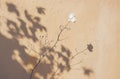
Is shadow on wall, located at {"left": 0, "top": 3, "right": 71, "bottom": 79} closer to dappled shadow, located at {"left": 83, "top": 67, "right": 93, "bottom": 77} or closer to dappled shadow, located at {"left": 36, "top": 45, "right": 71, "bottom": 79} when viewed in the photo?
dappled shadow, located at {"left": 36, "top": 45, "right": 71, "bottom": 79}

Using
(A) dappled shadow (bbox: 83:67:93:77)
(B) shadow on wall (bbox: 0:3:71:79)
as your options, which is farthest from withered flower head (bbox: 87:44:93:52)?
(B) shadow on wall (bbox: 0:3:71:79)

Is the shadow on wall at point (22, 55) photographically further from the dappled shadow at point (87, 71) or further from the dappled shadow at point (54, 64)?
the dappled shadow at point (87, 71)

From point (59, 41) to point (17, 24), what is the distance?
0.78 meters

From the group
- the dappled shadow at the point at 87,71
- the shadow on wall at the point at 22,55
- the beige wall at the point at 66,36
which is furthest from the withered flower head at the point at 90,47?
the shadow on wall at the point at 22,55

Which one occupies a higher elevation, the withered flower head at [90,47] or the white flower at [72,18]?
the white flower at [72,18]

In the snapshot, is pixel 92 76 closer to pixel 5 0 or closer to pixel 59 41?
pixel 59 41

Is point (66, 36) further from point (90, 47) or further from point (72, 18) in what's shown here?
point (90, 47)

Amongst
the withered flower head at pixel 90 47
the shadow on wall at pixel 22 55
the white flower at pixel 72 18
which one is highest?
the white flower at pixel 72 18

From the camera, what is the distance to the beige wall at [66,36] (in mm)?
4566

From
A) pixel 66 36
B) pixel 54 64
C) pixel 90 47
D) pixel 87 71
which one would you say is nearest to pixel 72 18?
pixel 66 36

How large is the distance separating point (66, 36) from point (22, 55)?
2.77ft

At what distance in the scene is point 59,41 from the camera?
5023 mm

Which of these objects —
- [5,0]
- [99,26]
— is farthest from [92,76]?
[5,0]

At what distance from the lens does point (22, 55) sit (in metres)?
4.66
